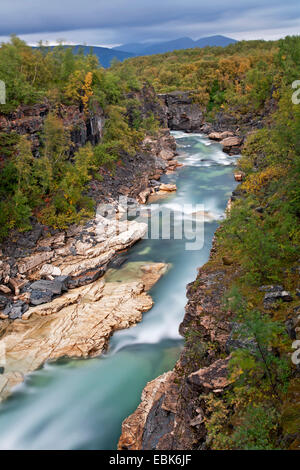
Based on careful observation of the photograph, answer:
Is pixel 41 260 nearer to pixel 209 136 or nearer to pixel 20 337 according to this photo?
pixel 20 337

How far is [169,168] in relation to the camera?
38781 millimetres

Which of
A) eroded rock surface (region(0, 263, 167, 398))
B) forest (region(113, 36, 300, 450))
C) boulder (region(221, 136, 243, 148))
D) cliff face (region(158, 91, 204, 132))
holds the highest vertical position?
cliff face (region(158, 91, 204, 132))

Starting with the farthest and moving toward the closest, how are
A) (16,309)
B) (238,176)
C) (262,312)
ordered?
(238,176) < (16,309) < (262,312)

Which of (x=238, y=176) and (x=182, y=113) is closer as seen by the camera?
(x=238, y=176)

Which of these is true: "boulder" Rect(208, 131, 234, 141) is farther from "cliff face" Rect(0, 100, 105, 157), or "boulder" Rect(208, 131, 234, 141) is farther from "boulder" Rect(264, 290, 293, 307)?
"boulder" Rect(264, 290, 293, 307)

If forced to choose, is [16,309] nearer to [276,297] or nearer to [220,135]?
[276,297]

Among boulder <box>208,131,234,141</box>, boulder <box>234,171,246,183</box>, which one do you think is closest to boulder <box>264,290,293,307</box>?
boulder <box>234,171,246,183</box>

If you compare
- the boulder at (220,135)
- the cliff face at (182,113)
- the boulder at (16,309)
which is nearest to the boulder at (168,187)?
the boulder at (16,309)

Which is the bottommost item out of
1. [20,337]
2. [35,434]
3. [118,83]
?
[35,434]

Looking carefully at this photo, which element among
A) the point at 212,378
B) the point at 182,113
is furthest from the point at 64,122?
the point at 182,113

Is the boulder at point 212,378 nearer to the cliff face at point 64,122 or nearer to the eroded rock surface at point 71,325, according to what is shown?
the eroded rock surface at point 71,325

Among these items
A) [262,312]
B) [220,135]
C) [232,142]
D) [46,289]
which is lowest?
[46,289]

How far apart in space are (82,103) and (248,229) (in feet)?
74.2
